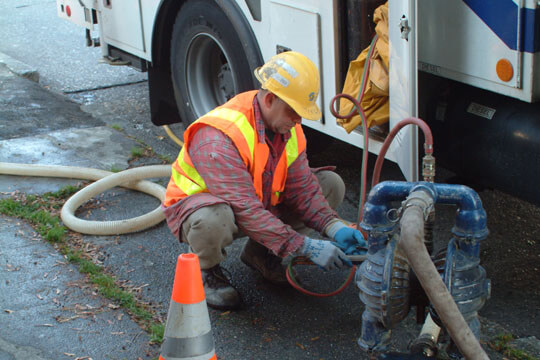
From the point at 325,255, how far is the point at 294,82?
0.71m

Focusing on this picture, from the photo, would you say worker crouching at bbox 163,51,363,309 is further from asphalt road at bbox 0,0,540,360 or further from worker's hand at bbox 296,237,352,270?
asphalt road at bbox 0,0,540,360

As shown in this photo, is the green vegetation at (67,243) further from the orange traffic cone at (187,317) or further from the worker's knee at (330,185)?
the worker's knee at (330,185)

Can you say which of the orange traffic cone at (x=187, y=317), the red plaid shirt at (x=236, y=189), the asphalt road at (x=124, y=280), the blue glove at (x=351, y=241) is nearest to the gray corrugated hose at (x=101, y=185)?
the asphalt road at (x=124, y=280)

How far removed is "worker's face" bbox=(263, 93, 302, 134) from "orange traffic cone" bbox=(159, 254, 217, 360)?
0.90 metres

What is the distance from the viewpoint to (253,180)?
121 inches

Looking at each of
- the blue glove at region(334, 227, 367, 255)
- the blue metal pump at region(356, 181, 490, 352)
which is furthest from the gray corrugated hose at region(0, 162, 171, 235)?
the blue metal pump at region(356, 181, 490, 352)

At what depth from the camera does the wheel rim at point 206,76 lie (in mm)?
4855

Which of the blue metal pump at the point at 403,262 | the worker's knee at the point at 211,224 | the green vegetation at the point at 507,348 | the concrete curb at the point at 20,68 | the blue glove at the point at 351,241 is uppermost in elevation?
the blue metal pump at the point at 403,262

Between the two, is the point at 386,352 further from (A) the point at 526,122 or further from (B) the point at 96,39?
(B) the point at 96,39

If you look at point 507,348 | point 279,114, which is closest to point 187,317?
point 279,114

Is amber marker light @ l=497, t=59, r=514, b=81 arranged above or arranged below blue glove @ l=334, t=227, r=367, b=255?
above

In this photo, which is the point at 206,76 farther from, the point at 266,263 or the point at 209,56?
the point at 266,263

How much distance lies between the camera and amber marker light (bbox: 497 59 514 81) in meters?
2.95

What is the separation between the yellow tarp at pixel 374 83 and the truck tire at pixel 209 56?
85 centimetres
